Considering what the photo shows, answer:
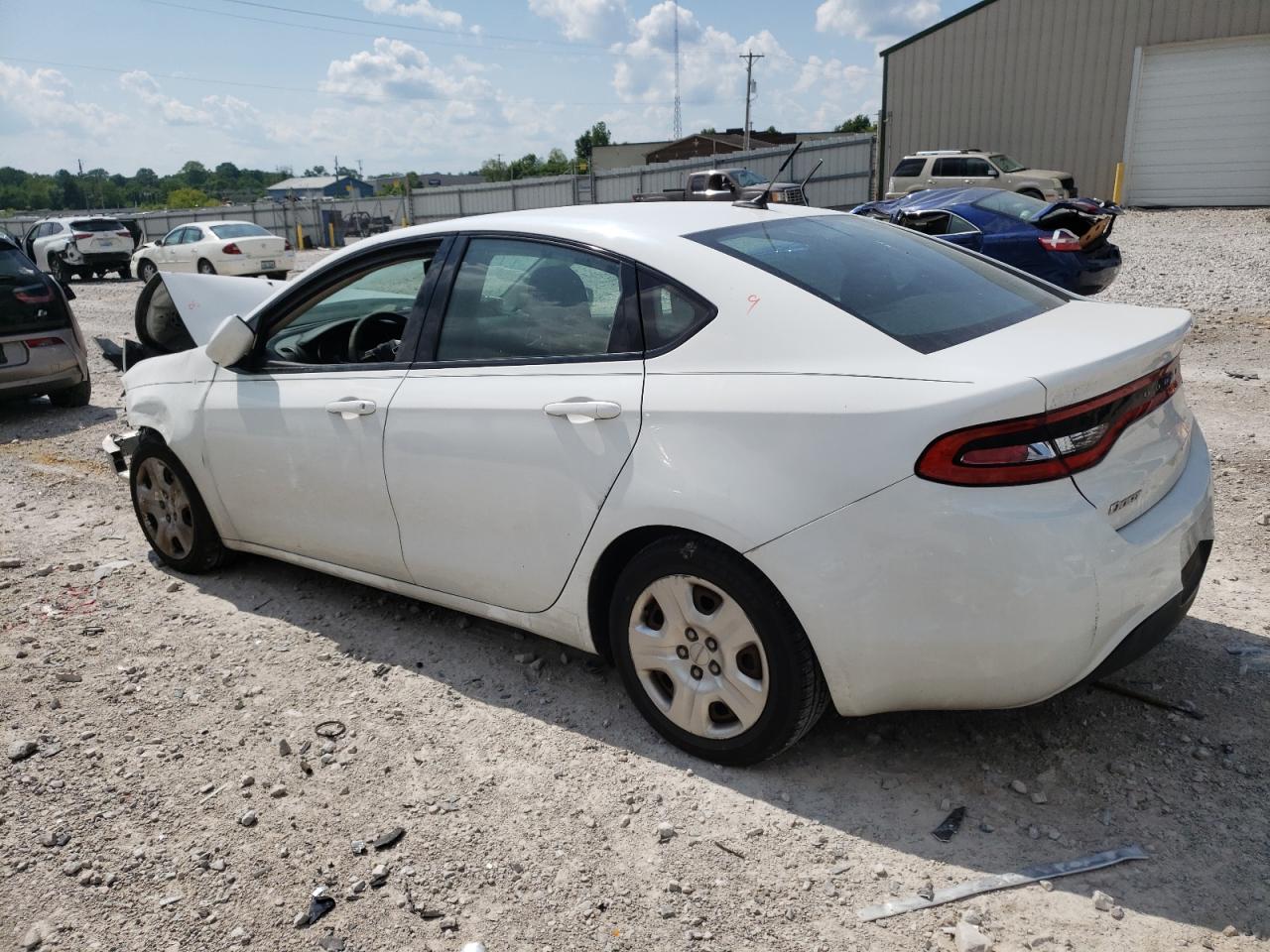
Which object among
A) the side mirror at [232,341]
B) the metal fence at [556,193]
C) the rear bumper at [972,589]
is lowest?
the rear bumper at [972,589]

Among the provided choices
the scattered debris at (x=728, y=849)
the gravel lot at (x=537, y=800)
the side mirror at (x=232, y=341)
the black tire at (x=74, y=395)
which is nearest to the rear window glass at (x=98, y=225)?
the black tire at (x=74, y=395)

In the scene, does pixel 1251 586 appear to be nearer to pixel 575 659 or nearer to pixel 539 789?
pixel 575 659

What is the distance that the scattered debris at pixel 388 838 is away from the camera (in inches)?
107

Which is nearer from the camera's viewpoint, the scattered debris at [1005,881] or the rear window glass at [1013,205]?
the scattered debris at [1005,881]

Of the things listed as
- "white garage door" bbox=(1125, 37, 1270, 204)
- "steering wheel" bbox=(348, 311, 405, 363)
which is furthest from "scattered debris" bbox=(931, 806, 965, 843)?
"white garage door" bbox=(1125, 37, 1270, 204)

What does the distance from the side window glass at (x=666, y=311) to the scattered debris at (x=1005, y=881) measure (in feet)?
5.21

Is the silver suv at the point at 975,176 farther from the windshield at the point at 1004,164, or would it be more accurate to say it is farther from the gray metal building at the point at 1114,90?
Answer: the gray metal building at the point at 1114,90

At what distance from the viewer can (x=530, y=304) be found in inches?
130

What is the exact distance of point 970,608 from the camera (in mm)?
2387

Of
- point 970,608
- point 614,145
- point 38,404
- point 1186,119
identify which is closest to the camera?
point 970,608

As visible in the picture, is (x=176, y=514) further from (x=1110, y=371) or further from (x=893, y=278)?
(x=1110, y=371)

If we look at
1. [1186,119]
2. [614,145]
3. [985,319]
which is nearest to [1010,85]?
[1186,119]

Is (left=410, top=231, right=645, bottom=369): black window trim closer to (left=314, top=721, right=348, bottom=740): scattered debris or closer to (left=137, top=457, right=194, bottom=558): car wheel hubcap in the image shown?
(left=314, top=721, right=348, bottom=740): scattered debris

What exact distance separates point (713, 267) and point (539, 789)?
1621mm
